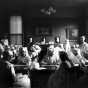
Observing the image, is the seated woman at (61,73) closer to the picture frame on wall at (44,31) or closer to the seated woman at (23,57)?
the seated woman at (23,57)

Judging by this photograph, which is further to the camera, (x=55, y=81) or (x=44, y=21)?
(x=44, y=21)

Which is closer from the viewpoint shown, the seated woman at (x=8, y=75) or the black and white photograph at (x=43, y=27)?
the seated woman at (x=8, y=75)

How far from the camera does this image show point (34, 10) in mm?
10500

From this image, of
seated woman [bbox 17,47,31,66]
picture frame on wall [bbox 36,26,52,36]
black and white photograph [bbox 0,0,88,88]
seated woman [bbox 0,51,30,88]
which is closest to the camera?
seated woman [bbox 0,51,30,88]

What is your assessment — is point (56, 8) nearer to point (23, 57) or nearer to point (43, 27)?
point (43, 27)

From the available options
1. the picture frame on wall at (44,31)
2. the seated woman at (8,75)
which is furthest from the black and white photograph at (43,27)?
the seated woman at (8,75)

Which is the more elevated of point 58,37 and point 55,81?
point 58,37

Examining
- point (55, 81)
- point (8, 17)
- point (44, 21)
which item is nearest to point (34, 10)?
point (44, 21)

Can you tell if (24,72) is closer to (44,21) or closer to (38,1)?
(38,1)

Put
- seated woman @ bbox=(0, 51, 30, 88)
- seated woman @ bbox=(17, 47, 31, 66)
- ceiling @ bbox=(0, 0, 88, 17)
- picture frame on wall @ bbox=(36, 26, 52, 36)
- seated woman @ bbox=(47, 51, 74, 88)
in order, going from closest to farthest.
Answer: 1. seated woman @ bbox=(0, 51, 30, 88)
2. seated woman @ bbox=(47, 51, 74, 88)
3. seated woman @ bbox=(17, 47, 31, 66)
4. ceiling @ bbox=(0, 0, 88, 17)
5. picture frame on wall @ bbox=(36, 26, 52, 36)

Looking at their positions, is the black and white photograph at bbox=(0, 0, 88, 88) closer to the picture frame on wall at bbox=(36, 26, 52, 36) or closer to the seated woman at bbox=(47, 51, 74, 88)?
the picture frame on wall at bbox=(36, 26, 52, 36)

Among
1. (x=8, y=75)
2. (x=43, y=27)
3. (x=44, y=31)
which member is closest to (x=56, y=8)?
(x=43, y=27)

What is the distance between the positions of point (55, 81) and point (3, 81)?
0.98 metres

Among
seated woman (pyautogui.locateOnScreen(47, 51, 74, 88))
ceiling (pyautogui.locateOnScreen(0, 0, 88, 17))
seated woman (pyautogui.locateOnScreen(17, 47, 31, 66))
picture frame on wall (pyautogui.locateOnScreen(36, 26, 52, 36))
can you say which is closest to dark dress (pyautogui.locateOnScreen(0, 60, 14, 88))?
seated woman (pyautogui.locateOnScreen(47, 51, 74, 88))
